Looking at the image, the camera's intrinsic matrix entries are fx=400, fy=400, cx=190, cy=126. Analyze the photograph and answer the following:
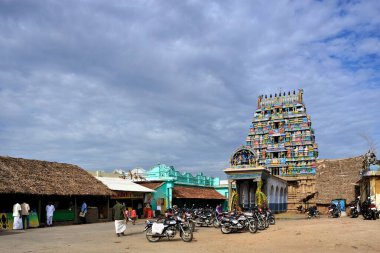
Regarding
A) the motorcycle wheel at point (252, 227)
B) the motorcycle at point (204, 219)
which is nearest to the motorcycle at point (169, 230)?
the motorcycle wheel at point (252, 227)

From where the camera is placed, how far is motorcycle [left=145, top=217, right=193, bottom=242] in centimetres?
1397

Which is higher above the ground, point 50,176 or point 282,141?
point 282,141

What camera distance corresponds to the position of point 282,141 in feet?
160

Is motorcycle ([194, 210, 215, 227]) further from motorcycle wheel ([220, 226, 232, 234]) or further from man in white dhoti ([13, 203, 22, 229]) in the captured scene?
man in white dhoti ([13, 203, 22, 229])

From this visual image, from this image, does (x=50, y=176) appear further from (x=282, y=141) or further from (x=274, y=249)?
(x=282, y=141)

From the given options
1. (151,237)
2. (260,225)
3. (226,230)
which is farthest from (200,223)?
(151,237)

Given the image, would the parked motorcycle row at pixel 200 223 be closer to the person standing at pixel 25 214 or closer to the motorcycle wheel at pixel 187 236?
the motorcycle wheel at pixel 187 236

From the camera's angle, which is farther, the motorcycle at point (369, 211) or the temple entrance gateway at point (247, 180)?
the temple entrance gateway at point (247, 180)

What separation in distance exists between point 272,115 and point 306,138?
533 centimetres

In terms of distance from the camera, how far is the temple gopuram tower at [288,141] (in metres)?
46.0

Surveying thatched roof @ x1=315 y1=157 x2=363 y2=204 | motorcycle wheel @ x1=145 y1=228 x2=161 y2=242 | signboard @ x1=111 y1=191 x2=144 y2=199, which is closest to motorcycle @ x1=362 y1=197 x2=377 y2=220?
thatched roof @ x1=315 y1=157 x2=363 y2=204

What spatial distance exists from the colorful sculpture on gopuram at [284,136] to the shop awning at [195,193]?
22.3 feet

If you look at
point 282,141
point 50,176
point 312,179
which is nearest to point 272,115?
point 282,141

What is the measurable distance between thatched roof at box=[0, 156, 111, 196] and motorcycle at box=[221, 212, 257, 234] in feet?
36.1
